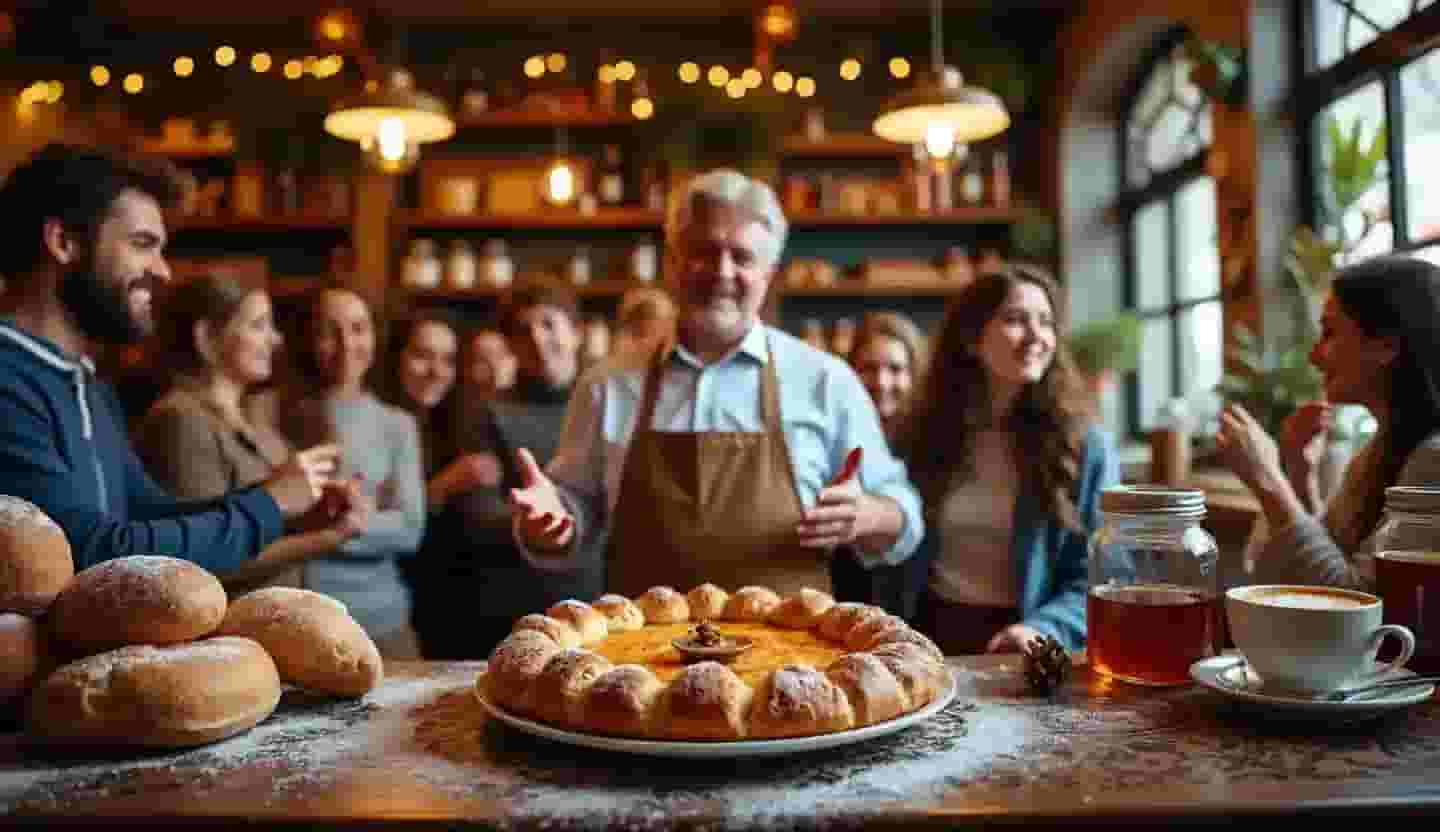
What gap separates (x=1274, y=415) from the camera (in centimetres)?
312

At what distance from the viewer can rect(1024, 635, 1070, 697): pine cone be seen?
1.20 metres

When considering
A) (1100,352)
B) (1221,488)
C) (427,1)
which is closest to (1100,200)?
(1100,352)

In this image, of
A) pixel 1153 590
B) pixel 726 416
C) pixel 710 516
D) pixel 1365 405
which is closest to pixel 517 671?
pixel 1153 590

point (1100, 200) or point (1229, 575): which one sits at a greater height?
point (1100, 200)

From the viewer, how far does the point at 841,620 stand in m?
1.33

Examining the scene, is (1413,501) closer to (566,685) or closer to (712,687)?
(712,687)

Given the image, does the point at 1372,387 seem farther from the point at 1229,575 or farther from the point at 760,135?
the point at 760,135

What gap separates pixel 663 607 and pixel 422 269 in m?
4.46

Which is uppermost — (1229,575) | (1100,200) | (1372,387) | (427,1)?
(427,1)

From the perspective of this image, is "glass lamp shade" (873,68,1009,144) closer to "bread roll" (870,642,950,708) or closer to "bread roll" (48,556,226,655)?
"bread roll" (870,642,950,708)

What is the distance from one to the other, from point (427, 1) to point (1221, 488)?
173 inches

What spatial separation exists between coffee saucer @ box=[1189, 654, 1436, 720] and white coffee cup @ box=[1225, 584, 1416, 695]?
2 cm

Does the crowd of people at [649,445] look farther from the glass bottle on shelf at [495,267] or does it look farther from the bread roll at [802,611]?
the glass bottle on shelf at [495,267]

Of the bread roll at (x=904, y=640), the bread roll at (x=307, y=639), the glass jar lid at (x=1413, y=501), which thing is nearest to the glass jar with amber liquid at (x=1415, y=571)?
the glass jar lid at (x=1413, y=501)
